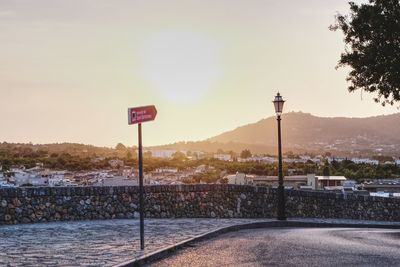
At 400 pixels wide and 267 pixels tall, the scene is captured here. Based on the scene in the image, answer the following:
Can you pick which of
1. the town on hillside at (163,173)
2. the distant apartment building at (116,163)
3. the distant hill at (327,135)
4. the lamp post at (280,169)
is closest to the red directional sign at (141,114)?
the lamp post at (280,169)

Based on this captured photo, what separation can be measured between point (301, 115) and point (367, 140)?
91.7 ft

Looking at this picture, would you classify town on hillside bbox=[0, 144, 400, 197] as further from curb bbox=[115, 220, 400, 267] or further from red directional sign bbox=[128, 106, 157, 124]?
red directional sign bbox=[128, 106, 157, 124]

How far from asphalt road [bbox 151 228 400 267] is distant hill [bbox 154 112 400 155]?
132253 mm

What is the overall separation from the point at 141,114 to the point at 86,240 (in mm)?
3574

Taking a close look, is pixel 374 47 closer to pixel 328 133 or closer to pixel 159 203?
pixel 159 203

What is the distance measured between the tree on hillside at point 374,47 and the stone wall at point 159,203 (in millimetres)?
6040

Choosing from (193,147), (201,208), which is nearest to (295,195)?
(201,208)

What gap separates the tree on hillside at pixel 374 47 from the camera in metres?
19.6

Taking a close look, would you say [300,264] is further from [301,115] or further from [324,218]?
[301,115]

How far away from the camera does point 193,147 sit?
390ft

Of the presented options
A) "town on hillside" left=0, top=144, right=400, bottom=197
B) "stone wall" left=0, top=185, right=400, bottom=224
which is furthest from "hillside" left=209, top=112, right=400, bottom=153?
"stone wall" left=0, top=185, right=400, bottom=224

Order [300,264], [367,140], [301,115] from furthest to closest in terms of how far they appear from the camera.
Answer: [301,115] → [367,140] → [300,264]

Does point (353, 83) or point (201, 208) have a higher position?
point (353, 83)

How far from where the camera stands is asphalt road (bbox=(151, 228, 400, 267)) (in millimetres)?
→ 11750
